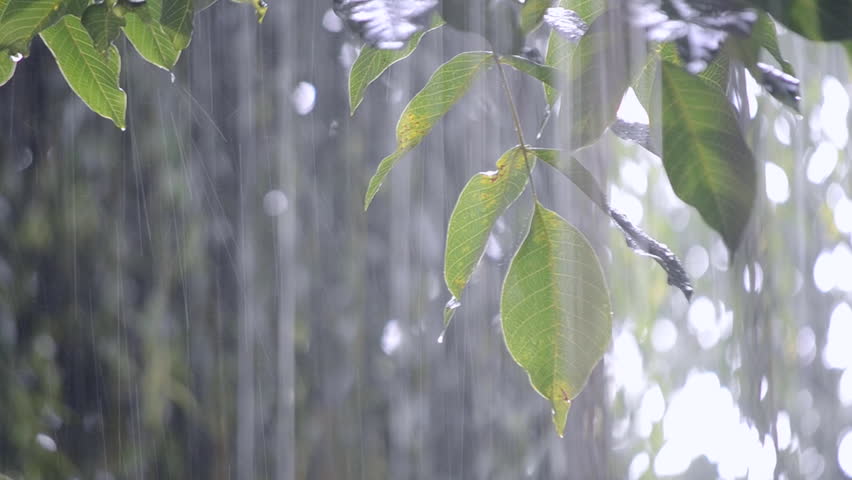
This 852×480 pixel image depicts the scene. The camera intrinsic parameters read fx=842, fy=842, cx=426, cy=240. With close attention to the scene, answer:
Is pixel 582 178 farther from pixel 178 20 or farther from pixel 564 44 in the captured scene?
pixel 178 20

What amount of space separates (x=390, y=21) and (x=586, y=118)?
0.21 feet

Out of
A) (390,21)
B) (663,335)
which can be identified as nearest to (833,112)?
(663,335)

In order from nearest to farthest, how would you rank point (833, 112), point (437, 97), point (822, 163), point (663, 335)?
1. point (437, 97)
2. point (833, 112)
3. point (822, 163)
4. point (663, 335)

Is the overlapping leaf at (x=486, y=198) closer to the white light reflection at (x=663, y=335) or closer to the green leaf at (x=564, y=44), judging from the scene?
the green leaf at (x=564, y=44)

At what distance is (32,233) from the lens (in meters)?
1.67

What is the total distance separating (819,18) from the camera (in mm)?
211

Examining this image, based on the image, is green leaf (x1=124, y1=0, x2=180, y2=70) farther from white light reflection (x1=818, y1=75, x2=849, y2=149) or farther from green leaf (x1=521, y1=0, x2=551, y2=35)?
white light reflection (x1=818, y1=75, x2=849, y2=149)

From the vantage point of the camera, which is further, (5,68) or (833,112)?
(833,112)

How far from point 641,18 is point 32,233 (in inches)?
65.8

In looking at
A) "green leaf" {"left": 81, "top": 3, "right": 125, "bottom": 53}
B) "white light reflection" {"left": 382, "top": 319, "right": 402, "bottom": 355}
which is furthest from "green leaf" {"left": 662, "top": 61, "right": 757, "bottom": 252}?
"white light reflection" {"left": 382, "top": 319, "right": 402, "bottom": 355}

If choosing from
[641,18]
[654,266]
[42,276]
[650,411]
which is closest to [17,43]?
[641,18]

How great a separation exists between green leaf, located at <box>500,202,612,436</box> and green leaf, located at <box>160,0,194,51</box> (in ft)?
0.60

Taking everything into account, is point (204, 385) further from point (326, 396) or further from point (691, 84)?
point (691, 84)

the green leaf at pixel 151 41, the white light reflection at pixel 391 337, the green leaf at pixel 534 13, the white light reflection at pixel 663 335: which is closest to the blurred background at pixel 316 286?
the white light reflection at pixel 391 337
